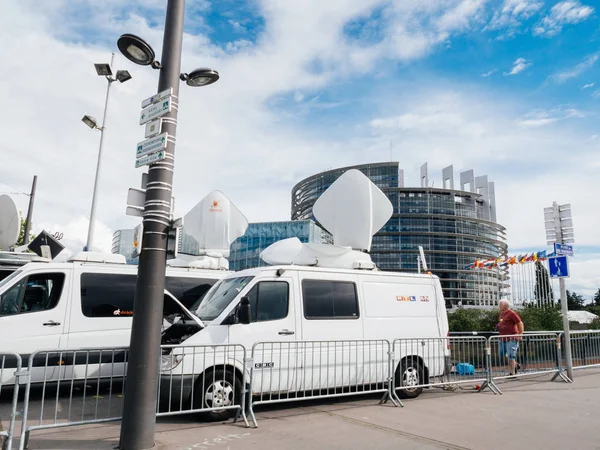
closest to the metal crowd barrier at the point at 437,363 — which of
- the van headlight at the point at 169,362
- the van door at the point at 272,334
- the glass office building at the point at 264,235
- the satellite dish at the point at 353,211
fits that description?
the van door at the point at 272,334

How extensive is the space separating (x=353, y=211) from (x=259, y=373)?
4.17 meters

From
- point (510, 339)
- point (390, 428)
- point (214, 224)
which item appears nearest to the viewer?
point (390, 428)

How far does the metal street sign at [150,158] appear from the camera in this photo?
216 inches

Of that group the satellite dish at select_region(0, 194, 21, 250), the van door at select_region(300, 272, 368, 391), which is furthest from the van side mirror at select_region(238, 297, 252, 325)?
the satellite dish at select_region(0, 194, 21, 250)

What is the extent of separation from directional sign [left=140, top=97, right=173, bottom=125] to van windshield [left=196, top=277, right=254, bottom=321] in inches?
113

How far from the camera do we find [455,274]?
10800 cm

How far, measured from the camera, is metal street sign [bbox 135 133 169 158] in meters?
5.51

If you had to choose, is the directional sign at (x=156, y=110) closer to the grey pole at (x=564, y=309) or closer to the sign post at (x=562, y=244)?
the grey pole at (x=564, y=309)

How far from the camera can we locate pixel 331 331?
7684 millimetres

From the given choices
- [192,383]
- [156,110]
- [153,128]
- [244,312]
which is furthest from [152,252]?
[192,383]

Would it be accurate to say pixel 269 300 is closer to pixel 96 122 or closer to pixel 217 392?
pixel 217 392

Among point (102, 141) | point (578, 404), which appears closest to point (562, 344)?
point (578, 404)

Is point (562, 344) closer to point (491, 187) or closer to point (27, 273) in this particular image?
point (27, 273)

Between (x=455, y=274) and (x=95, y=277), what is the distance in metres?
108
